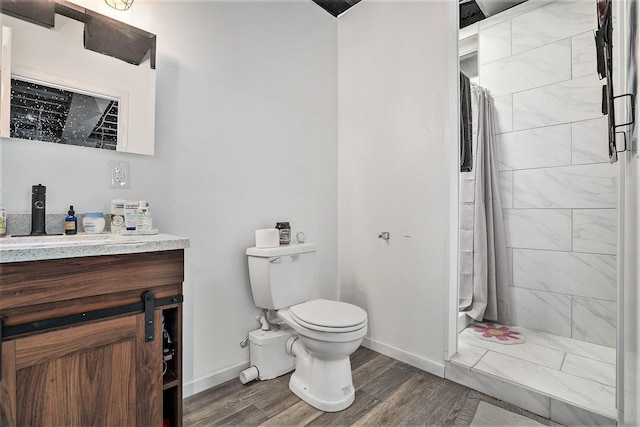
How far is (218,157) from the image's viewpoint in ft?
5.78

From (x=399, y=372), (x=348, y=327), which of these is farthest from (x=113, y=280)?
(x=399, y=372)

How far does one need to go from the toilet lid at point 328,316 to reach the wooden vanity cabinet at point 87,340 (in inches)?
25.3

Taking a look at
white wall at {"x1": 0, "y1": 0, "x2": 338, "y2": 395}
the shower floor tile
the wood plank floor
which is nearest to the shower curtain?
the shower floor tile

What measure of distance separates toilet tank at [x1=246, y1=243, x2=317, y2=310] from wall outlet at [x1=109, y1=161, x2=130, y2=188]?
28.1 inches

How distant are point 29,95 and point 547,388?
264cm

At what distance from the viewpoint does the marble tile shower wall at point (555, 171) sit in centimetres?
209

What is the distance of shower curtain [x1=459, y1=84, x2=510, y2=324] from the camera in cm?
237

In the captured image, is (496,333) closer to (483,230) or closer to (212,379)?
(483,230)

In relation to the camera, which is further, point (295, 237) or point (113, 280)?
point (295, 237)

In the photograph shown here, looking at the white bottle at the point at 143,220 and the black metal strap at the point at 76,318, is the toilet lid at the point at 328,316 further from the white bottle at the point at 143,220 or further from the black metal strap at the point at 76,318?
the white bottle at the point at 143,220

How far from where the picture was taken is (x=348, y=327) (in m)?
1.50

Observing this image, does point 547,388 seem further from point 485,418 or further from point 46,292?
point 46,292

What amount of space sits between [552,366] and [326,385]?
131 centimetres

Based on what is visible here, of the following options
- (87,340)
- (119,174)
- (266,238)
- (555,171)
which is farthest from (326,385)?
(555,171)
